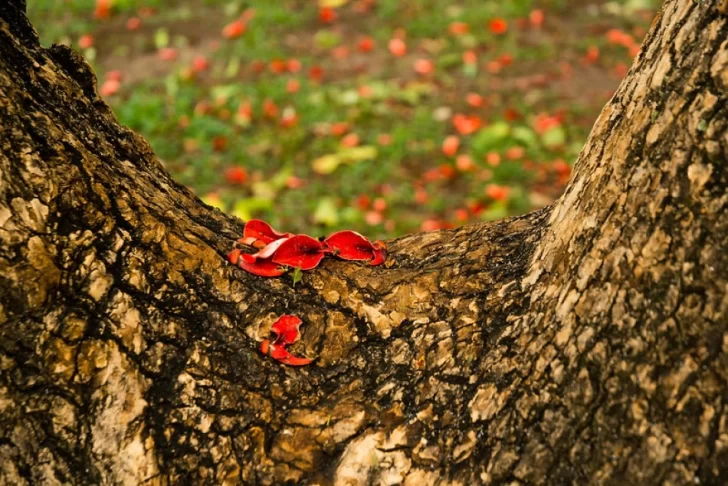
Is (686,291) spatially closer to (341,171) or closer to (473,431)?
(473,431)

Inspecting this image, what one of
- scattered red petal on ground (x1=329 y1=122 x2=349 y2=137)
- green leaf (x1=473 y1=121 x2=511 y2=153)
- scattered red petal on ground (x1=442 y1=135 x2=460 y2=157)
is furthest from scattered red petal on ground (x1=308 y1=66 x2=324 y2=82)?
green leaf (x1=473 y1=121 x2=511 y2=153)

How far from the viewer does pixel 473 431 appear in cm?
126

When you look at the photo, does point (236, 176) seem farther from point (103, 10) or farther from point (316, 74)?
point (103, 10)

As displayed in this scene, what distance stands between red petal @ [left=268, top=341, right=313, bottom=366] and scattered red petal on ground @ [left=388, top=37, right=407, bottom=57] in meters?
4.28

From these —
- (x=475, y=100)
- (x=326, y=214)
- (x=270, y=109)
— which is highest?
(x=475, y=100)

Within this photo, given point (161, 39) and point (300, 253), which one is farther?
point (161, 39)

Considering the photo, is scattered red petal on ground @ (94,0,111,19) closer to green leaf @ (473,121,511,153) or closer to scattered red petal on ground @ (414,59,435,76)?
scattered red petal on ground @ (414,59,435,76)

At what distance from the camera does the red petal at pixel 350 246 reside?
5.42 ft

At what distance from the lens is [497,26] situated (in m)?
5.50

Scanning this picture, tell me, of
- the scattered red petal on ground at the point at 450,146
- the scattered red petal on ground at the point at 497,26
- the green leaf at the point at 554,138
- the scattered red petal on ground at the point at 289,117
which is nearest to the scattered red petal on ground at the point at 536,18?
the scattered red petal on ground at the point at 497,26

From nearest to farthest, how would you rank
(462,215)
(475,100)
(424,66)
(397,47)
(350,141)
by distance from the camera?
(462,215) < (350,141) < (475,100) < (424,66) < (397,47)

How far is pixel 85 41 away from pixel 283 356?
16.4ft

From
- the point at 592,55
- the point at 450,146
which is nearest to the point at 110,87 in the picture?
the point at 450,146

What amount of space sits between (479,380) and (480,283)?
0.87 ft
